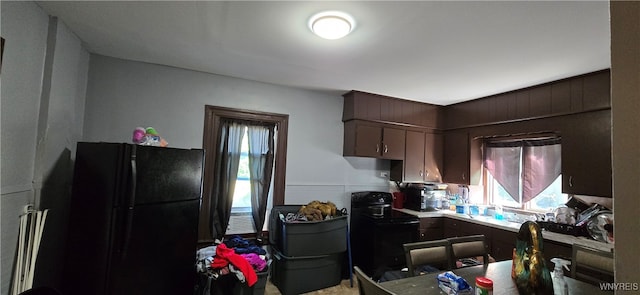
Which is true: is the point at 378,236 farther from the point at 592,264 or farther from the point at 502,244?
the point at 592,264

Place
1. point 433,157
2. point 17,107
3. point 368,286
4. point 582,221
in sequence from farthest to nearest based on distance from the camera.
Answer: point 433,157
point 582,221
point 17,107
point 368,286

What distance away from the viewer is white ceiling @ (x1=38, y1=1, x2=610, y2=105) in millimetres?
1704

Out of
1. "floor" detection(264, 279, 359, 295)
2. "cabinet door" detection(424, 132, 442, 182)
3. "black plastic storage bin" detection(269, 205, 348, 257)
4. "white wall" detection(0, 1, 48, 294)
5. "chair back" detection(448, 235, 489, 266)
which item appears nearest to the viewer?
"white wall" detection(0, 1, 48, 294)

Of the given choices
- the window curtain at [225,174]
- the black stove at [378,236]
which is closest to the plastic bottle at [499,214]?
the black stove at [378,236]

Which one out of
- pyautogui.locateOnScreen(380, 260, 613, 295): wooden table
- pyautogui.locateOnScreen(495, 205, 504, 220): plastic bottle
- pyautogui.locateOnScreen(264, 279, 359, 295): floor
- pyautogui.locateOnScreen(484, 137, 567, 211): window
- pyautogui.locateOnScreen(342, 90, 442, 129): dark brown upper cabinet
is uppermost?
pyautogui.locateOnScreen(342, 90, 442, 129): dark brown upper cabinet

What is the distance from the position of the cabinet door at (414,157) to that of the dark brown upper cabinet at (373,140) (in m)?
0.11

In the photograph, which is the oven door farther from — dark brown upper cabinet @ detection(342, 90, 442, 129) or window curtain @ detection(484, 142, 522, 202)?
window curtain @ detection(484, 142, 522, 202)

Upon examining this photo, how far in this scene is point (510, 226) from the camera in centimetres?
298

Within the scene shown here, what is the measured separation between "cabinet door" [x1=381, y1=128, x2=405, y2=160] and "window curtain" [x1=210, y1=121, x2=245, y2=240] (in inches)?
74.2

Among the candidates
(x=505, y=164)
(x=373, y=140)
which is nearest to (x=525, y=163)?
(x=505, y=164)

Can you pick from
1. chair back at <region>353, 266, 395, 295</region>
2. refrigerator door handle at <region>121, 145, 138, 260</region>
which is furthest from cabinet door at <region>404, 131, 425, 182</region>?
refrigerator door handle at <region>121, 145, 138, 260</region>

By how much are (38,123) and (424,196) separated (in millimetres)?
3974

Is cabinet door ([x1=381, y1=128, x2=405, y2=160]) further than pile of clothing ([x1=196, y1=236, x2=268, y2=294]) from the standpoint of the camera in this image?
Yes

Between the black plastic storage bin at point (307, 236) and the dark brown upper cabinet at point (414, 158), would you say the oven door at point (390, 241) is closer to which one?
the black plastic storage bin at point (307, 236)
